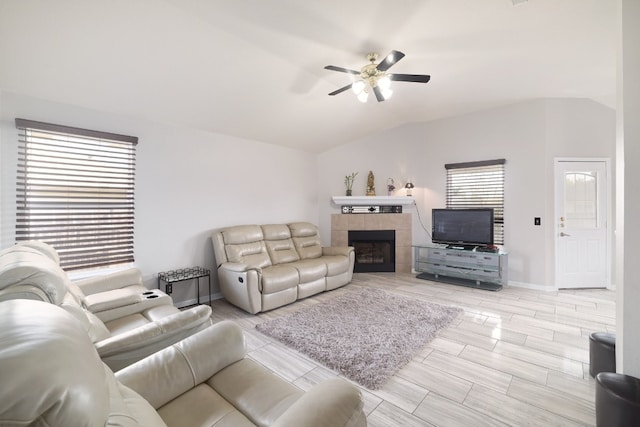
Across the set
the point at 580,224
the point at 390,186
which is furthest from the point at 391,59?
the point at 580,224

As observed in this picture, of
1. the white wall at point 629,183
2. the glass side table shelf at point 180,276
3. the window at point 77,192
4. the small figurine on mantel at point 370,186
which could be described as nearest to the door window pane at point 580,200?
the small figurine on mantel at point 370,186

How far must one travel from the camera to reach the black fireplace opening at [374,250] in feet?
18.0

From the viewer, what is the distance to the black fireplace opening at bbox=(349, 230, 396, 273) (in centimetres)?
548

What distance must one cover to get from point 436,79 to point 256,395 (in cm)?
382

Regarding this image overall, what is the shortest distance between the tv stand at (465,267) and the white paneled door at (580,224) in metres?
0.82

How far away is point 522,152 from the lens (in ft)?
14.5

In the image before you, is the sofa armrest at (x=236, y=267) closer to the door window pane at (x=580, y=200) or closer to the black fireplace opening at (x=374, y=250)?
the black fireplace opening at (x=374, y=250)

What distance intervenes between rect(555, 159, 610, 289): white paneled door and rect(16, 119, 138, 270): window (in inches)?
238

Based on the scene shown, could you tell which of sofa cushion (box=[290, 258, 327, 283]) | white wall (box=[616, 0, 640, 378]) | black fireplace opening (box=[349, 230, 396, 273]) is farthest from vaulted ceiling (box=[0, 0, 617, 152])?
black fireplace opening (box=[349, 230, 396, 273])

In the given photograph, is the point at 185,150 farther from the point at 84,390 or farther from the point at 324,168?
the point at 84,390

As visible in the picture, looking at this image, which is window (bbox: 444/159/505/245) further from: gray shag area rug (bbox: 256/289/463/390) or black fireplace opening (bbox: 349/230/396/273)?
gray shag area rug (bbox: 256/289/463/390)

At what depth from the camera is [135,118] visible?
10.7 ft

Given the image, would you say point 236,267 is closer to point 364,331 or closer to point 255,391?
point 364,331

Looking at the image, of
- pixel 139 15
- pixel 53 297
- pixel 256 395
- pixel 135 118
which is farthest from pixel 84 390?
pixel 135 118
